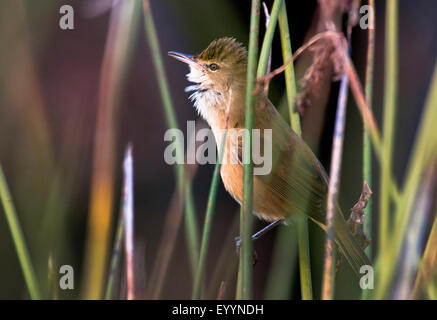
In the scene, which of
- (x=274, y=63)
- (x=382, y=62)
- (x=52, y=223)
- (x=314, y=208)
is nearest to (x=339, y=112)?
(x=314, y=208)

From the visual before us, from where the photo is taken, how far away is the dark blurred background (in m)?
2.44

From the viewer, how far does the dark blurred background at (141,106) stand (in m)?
2.44

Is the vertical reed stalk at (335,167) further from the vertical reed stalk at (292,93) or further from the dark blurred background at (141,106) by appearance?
the dark blurred background at (141,106)

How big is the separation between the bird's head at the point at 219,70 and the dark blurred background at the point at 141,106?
0.38 m

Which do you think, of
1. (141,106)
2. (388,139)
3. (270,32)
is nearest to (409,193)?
(388,139)

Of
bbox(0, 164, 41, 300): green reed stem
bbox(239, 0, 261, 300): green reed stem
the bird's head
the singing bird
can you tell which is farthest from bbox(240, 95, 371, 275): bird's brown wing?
bbox(0, 164, 41, 300): green reed stem

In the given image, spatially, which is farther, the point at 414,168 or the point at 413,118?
the point at 413,118

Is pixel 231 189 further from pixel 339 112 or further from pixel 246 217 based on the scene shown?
pixel 339 112

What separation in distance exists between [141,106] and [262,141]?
1551 millimetres

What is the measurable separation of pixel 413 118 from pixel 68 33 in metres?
2.27

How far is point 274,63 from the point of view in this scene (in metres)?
3.27

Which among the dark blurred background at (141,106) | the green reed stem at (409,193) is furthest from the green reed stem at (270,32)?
the dark blurred background at (141,106)

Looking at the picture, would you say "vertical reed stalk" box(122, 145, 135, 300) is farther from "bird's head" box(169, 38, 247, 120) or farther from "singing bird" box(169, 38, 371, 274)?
"bird's head" box(169, 38, 247, 120)

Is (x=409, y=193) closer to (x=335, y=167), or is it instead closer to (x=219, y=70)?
(x=335, y=167)
